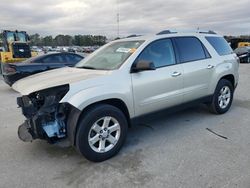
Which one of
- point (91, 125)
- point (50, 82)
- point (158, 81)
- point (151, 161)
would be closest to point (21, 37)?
point (50, 82)

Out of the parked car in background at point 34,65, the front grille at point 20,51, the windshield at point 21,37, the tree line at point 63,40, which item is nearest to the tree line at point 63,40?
the tree line at point 63,40

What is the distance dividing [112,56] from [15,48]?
42.5 ft

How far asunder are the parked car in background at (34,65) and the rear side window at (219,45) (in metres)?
5.13

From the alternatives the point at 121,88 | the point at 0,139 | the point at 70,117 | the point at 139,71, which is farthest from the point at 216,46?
the point at 0,139

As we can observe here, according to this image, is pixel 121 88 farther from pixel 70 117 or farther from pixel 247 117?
pixel 247 117

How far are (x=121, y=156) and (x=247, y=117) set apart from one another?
313 cm

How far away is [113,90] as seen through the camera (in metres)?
3.43

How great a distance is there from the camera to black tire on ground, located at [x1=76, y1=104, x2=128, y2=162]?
3.20 meters

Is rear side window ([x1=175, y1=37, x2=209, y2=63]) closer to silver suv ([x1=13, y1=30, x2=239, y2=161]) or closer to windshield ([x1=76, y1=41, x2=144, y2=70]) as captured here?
silver suv ([x1=13, y1=30, x2=239, y2=161])

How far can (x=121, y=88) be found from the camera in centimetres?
352

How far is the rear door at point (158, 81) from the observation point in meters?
3.77

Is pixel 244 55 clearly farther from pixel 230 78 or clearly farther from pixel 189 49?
pixel 189 49

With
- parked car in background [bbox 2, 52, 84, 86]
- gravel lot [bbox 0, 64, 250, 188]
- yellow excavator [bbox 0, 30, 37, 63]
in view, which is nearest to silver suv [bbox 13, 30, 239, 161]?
gravel lot [bbox 0, 64, 250, 188]

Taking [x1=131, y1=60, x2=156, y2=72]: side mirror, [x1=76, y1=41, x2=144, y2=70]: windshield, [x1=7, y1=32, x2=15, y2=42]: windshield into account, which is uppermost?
[x1=7, y1=32, x2=15, y2=42]: windshield
